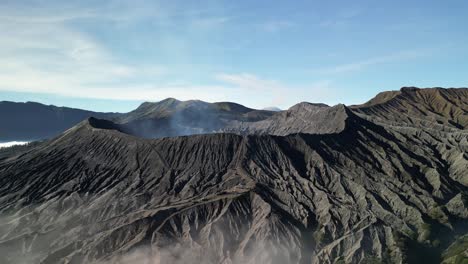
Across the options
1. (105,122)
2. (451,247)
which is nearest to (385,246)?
(451,247)

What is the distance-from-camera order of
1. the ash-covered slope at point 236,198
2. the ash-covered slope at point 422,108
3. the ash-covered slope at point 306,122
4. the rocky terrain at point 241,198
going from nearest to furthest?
the rocky terrain at point 241,198 < the ash-covered slope at point 236,198 < the ash-covered slope at point 306,122 < the ash-covered slope at point 422,108

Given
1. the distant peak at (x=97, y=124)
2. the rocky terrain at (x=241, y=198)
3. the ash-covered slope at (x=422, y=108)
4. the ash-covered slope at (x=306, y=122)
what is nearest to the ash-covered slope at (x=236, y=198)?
the rocky terrain at (x=241, y=198)

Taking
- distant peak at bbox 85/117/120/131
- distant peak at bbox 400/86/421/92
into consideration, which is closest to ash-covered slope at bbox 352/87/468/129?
distant peak at bbox 400/86/421/92

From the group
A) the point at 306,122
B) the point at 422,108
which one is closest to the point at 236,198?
the point at 306,122

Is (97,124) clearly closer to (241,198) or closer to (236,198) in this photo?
(236,198)

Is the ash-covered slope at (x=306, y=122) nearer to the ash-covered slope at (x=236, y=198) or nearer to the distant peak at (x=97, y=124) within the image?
the ash-covered slope at (x=236, y=198)

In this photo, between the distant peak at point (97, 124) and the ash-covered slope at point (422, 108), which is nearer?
the distant peak at point (97, 124)
